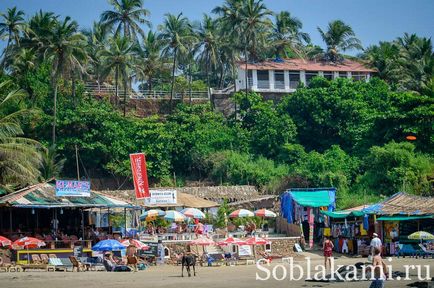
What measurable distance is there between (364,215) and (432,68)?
103ft

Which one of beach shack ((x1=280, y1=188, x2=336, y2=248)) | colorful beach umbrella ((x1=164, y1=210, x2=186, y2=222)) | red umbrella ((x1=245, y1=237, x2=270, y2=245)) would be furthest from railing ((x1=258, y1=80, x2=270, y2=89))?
red umbrella ((x1=245, y1=237, x2=270, y2=245))

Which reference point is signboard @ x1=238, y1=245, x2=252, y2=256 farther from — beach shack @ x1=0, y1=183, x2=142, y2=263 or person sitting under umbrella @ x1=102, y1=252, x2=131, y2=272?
beach shack @ x1=0, y1=183, x2=142, y2=263

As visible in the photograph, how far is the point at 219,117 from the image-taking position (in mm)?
62188

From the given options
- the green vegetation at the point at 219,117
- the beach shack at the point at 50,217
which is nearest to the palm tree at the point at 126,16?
the green vegetation at the point at 219,117

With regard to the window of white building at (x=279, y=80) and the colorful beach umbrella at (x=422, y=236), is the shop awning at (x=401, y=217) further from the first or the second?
the window of white building at (x=279, y=80)

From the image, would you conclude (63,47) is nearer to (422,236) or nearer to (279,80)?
(279,80)

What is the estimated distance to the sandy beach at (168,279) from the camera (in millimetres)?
24297

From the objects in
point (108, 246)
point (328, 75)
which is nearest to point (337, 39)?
point (328, 75)

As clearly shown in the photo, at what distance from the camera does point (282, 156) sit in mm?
57562

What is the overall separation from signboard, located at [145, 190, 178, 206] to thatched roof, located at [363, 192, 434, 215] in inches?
369

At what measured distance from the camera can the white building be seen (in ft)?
217

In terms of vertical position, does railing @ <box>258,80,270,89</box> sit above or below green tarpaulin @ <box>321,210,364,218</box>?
above

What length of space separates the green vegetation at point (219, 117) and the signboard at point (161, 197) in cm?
1095

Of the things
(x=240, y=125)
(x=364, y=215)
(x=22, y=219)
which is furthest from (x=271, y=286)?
(x=240, y=125)
